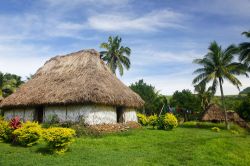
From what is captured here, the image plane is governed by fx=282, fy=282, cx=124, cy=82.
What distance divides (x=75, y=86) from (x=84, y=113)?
206 cm

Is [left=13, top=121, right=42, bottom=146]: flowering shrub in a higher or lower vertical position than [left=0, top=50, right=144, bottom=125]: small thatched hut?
lower

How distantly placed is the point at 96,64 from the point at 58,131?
1039 cm

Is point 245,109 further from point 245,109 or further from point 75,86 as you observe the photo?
point 75,86

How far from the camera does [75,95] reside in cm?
1838

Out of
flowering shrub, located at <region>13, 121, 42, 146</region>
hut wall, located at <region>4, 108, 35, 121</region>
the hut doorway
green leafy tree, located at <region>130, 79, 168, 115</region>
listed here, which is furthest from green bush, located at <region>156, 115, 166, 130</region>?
green leafy tree, located at <region>130, 79, 168, 115</region>

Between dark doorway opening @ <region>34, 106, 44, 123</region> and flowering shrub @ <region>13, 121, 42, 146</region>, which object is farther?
dark doorway opening @ <region>34, 106, 44, 123</region>

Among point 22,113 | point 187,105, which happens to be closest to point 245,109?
point 187,105

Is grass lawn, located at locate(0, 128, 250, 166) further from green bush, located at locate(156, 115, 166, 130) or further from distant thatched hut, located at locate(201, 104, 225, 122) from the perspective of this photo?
distant thatched hut, located at locate(201, 104, 225, 122)

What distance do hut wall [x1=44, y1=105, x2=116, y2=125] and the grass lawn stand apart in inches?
138

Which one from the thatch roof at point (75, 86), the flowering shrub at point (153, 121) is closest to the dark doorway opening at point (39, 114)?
the thatch roof at point (75, 86)

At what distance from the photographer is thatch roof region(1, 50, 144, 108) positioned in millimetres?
18469

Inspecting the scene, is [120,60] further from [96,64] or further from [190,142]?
[190,142]

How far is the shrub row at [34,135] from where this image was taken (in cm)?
1215

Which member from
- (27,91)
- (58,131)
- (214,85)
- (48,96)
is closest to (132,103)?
(48,96)
